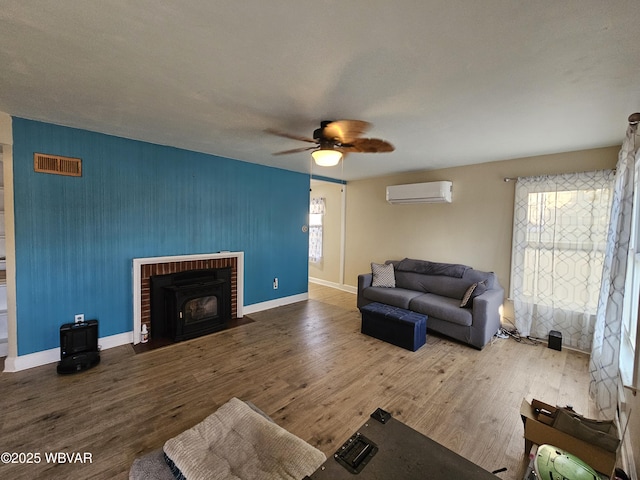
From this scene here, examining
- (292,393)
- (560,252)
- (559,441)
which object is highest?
(560,252)

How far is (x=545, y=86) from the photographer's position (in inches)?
73.7

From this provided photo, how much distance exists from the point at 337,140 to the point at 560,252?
123 inches

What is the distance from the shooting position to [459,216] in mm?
4391

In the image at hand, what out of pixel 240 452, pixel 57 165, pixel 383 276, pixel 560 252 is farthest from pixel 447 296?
pixel 57 165

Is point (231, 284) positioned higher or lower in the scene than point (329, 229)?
lower

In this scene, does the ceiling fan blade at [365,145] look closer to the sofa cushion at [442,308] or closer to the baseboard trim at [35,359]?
the sofa cushion at [442,308]

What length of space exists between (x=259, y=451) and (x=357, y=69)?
7.43ft

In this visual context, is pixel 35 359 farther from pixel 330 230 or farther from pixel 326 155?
pixel 330 230

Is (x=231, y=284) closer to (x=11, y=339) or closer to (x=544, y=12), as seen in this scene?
(x=11, y=339)

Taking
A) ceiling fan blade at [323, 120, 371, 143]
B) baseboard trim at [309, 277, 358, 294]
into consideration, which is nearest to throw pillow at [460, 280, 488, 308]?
ceiling fan blade at [323, 120, 371, 143]

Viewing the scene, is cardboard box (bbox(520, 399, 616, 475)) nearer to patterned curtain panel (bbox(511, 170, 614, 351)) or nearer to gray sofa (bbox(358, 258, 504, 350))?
gray sofa (bbox(358, 258, 504, 350))

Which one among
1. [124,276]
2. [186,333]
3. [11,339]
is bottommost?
[186,333]

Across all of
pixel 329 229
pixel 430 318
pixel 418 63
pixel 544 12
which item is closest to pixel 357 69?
pixel 418 63

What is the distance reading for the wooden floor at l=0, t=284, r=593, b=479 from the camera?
1850 mm
